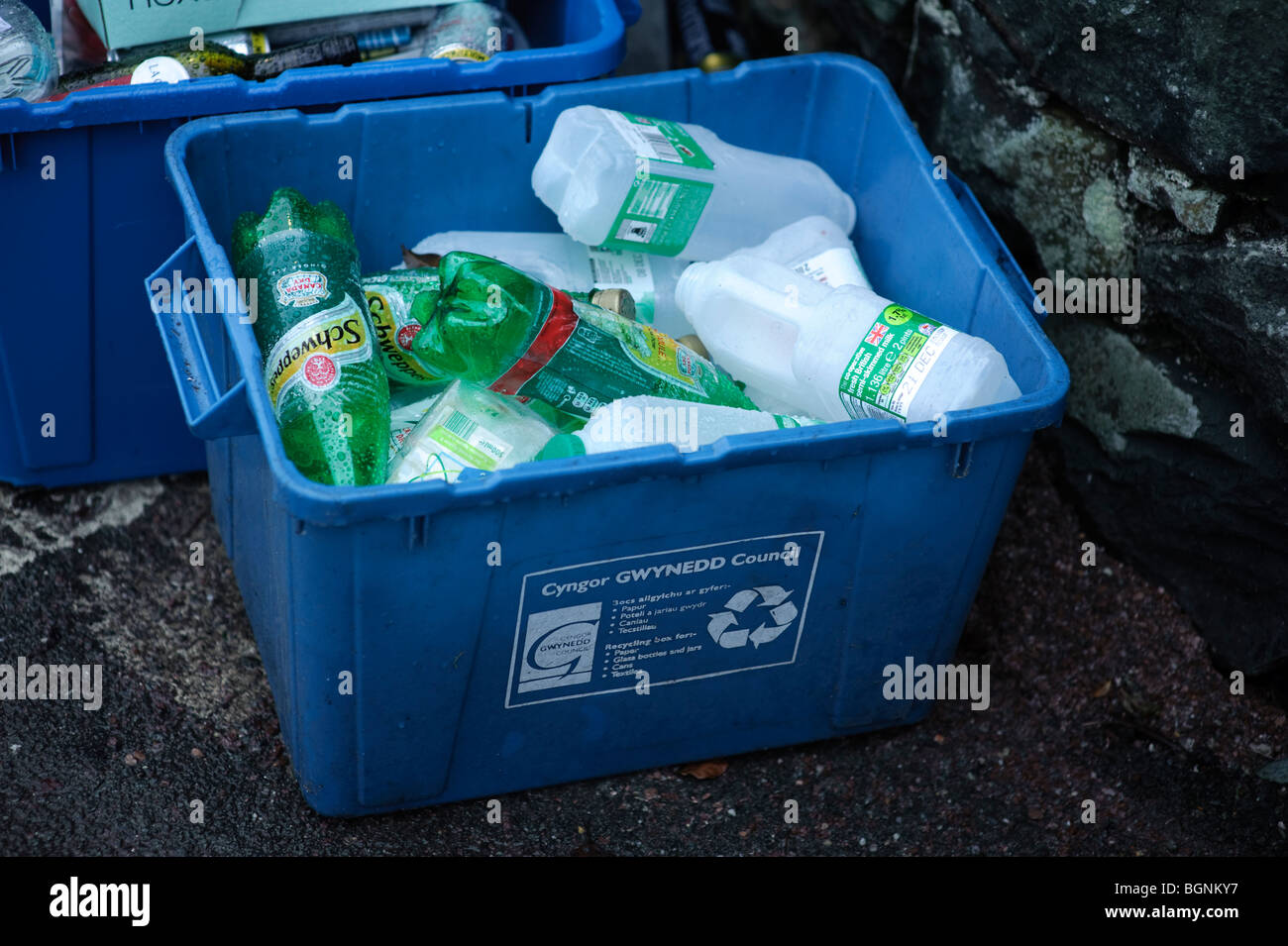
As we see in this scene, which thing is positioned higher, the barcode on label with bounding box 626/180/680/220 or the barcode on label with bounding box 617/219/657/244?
the barcode on label with bounding box 626/180/680/220

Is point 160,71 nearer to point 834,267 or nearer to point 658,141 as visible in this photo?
point 658,141

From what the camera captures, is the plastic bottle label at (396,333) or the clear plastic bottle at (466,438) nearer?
the clear plastic bottle at (466,438)

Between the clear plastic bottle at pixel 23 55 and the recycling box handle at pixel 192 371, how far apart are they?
405 mm

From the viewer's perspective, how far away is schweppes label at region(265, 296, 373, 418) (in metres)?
1.51

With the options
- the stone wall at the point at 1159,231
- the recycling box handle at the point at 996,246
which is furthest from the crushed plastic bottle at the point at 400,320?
the stone wall at the point at 1159,231

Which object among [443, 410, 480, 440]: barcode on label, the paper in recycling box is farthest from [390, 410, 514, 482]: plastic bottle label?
the paper in recycling box

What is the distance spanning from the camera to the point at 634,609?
1524 millimetres

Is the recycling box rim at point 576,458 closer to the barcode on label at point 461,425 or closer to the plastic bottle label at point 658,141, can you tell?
the barcode on label at point 461,425

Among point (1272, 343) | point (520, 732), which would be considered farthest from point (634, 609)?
point (1272, 343)

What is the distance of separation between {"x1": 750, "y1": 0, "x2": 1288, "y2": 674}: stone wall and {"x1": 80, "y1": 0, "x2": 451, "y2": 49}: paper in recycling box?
887 millimetres

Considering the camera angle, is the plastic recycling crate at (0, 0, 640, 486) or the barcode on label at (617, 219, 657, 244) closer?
the plastic recycling crate at (0, 0, 640, 486)

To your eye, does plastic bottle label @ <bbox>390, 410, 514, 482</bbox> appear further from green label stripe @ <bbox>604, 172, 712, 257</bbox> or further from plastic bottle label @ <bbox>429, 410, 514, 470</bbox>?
green label stripe @ <bbox>604, 172, 712, 257</bbox>

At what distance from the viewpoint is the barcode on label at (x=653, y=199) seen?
5.99 feet
